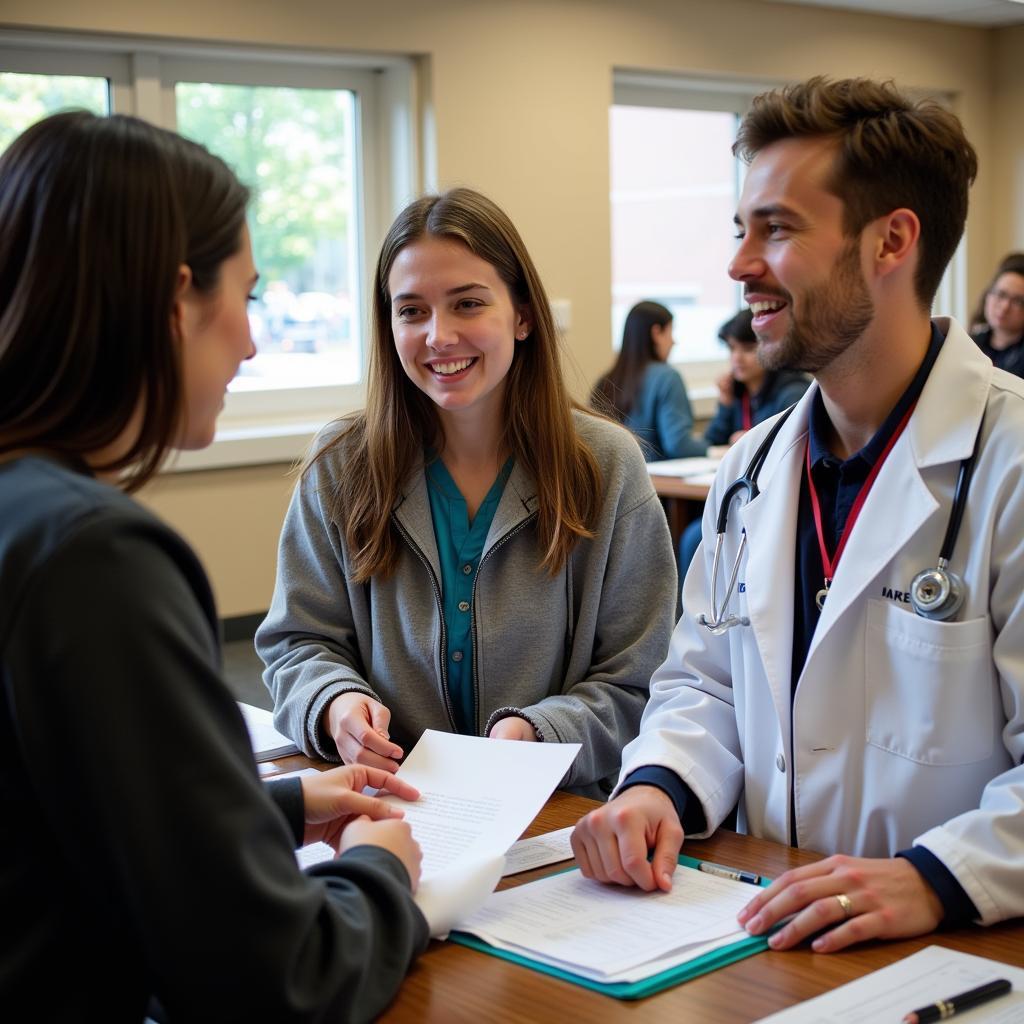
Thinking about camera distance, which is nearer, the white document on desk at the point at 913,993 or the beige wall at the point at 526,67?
the white document on desk at the point at 913,993

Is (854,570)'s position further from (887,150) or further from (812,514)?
(887,150)

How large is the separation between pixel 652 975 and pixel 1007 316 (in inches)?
215

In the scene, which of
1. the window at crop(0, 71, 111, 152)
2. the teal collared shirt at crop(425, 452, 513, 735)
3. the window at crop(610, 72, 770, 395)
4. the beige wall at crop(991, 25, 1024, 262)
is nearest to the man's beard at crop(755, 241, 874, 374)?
the teal collared shirt at crop(425, 452, 513, 735)

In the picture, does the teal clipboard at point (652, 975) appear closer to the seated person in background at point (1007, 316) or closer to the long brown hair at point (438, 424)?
the long brown hair at point (438, 424)

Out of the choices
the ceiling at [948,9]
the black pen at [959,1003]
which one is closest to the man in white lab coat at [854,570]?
the black pen at [959,1003]

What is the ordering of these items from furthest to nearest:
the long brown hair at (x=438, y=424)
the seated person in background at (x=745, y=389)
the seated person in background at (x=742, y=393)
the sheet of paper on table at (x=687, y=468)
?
the seated person in background at (x=745, y=389) → the seated person in background at (x=742, y=393) → the sheet of paper on table at (x=687, y=468) → the long brown hair at (x=438, y=424)

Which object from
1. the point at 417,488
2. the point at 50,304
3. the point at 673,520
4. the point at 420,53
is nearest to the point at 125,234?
the point at 50,304

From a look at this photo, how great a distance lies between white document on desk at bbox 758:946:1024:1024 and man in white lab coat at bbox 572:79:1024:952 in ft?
0.32

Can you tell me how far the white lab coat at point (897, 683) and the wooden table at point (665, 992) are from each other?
96mm

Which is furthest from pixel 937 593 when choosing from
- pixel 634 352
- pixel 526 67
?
pixel 526 67

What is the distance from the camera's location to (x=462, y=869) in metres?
1.25

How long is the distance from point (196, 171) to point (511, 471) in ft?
3.50

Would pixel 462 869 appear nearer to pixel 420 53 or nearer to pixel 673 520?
pixel 673 520

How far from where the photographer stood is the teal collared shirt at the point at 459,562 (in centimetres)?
192
